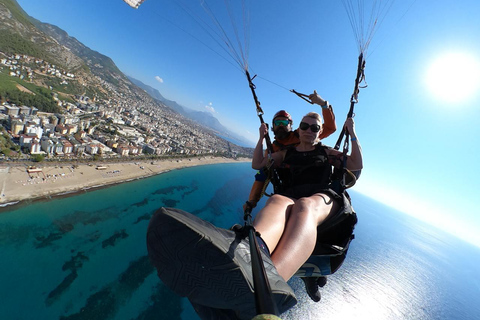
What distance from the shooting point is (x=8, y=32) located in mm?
51062

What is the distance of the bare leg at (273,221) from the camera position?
129 centimetres

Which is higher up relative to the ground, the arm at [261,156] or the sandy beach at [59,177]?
the arm at [261,156]

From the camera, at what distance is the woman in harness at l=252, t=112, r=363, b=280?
1.30 m

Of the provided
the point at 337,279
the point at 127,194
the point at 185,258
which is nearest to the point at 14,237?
the point at 127,194

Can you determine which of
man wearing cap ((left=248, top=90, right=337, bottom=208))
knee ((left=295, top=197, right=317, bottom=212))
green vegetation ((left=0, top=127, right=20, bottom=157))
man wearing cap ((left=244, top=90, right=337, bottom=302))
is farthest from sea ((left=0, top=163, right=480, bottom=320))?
knee ((left=295, top=197, right=317, bottom=212))

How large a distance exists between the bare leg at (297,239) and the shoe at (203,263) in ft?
0.81

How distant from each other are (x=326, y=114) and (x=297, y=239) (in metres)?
2.04

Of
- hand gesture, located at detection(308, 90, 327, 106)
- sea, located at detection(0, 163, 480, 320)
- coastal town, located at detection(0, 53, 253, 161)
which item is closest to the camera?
hand gesture, located at detection(308, 90, 327, 106)

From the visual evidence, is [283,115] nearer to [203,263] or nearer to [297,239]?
[297,239]

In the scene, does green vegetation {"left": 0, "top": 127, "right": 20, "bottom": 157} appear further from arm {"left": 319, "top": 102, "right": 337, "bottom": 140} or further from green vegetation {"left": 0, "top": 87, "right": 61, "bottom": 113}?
arm {"left": 319, "top": 102, "right": 337, "bottom": 140}

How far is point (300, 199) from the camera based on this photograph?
5.42 ft

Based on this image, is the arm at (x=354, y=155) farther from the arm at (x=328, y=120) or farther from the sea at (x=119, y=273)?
the sea at (x=119, y=273)

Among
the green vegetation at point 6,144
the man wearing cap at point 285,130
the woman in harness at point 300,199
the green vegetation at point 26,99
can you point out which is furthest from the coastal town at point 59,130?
→ the woman in harness at point 300,199

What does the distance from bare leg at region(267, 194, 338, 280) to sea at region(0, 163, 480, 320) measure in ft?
43.9
